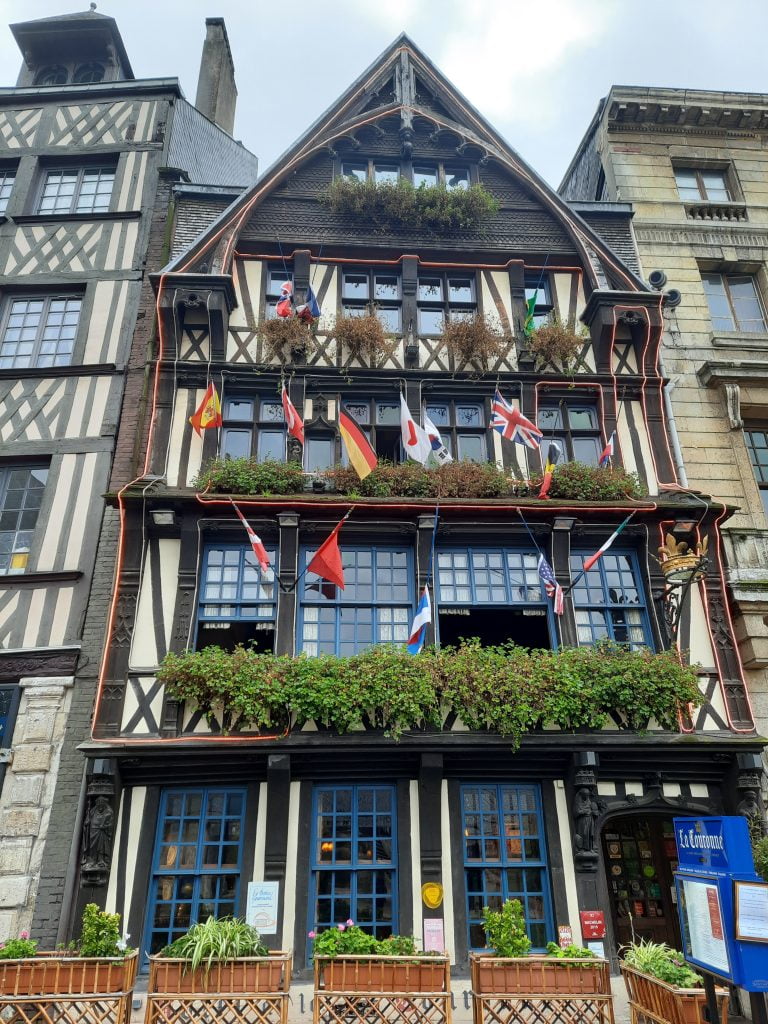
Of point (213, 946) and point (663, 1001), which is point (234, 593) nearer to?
point (213, 946)

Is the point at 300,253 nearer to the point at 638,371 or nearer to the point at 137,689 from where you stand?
the point at 638,371

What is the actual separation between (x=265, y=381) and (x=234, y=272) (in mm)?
2703

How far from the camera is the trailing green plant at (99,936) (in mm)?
7211

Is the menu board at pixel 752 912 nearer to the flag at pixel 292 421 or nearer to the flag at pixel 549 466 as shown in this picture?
the flag at pixel 549 466

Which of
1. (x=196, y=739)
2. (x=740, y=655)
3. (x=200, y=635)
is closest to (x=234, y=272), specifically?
(x=200, y=635)

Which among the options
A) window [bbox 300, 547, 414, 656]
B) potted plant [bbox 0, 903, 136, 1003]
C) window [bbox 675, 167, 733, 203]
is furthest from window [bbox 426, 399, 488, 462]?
potted plant [bbox 0, 903, 136, 1003]

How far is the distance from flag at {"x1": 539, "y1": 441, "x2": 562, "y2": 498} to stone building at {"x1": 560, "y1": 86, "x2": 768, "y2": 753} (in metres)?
2.73

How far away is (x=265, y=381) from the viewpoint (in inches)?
502

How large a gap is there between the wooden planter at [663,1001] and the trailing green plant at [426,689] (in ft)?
10.6

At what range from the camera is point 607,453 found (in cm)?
1181

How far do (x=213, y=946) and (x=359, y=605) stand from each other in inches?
203

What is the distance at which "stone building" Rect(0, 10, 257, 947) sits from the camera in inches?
392

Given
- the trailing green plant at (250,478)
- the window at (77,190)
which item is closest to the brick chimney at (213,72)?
the window at (77,190)

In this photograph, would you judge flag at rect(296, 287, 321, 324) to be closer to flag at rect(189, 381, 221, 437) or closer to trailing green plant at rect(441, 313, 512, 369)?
flag at rect(189, 381, 221, 437)
